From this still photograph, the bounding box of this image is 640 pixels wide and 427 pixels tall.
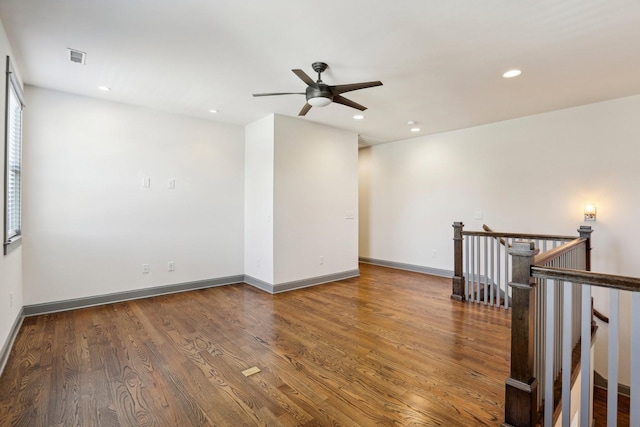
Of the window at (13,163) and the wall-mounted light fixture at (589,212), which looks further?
the wall-mounted light fixture at (589,212)

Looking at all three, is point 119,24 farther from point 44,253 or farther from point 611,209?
point 611,209

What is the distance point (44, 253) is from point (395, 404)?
4.19 metres

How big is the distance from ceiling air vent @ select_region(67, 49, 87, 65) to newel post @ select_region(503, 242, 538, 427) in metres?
3.86

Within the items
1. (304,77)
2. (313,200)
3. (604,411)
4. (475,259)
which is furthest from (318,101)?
(604,411)

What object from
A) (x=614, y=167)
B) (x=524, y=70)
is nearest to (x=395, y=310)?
(x=524, y=70)

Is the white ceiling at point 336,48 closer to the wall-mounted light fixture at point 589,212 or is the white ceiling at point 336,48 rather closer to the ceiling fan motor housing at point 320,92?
the ceiling fan motor housing at point 320,92

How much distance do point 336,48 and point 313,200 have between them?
270cm

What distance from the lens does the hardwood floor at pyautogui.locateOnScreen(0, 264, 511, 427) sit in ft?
6.42

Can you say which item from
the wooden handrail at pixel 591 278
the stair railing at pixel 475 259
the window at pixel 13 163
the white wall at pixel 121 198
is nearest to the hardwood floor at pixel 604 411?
the stair railing at pixel 475 259

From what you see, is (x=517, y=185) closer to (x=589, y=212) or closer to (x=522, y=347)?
(x=589, y=212)

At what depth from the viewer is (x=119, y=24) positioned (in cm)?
238

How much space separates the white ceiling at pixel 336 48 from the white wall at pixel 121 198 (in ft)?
1.32

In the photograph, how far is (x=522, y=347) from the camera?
176 cm

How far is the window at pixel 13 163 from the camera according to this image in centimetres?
268
